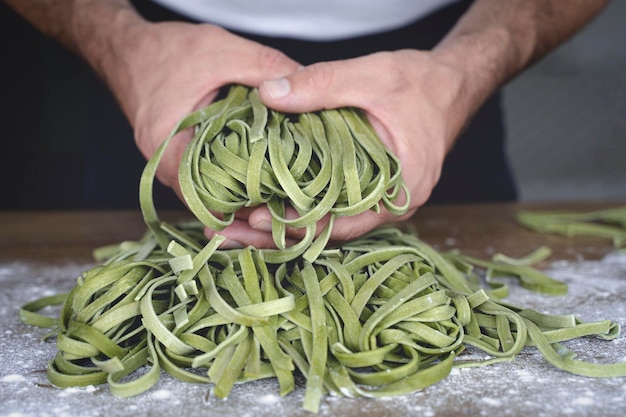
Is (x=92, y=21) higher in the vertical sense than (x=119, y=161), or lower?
higher

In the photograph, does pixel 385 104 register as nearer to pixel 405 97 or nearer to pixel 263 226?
pixel 405 97

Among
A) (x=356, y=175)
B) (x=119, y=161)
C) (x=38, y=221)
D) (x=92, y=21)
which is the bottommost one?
(x=38, y=221)

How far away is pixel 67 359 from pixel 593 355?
1.73ft

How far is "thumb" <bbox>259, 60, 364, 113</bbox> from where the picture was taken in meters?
0.92

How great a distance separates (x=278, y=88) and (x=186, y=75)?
0.53 feet

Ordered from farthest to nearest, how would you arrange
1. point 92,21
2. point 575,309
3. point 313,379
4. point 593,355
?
point 92,21
point 575,309
point 593,355
point 313,379

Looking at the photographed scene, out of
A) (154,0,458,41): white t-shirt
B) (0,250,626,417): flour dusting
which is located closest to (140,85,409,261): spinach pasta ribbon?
(0,250,626,417): flour dusting

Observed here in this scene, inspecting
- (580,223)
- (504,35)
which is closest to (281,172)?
(504,35)

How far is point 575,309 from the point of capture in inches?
37.3

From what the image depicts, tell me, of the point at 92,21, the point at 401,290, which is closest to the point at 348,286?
the point at 401,290

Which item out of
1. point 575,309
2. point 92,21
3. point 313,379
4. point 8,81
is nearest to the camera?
point 313,379

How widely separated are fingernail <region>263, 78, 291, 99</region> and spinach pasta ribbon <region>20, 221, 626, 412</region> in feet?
0.65

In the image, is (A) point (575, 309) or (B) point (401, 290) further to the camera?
(A) point (575, 309)

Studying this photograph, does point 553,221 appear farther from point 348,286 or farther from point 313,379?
point 313,379
